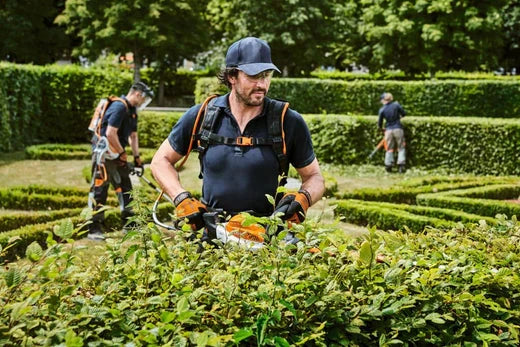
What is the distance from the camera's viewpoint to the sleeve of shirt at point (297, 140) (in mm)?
4199

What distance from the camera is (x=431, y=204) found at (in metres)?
11.4

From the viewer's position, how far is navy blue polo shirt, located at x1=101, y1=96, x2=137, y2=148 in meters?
9.61

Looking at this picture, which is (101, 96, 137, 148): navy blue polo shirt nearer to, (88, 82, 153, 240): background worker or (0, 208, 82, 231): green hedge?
(88, 82, 153, 240): background worker

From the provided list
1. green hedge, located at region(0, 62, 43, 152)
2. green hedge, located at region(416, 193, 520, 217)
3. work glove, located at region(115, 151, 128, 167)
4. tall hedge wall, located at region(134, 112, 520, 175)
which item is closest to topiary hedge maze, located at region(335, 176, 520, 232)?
green hedge, located at region(416, 193, 520, 217)

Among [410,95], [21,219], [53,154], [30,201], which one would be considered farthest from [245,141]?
[410,95]

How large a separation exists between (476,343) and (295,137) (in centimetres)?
164

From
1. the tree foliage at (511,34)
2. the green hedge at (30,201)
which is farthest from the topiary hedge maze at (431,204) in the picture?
the tree foliage at (511,34)

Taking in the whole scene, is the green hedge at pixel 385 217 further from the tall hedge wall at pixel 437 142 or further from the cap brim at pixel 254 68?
the tall hedge wall at pixel 437 142

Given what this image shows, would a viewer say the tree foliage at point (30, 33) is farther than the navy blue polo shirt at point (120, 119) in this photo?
Yes

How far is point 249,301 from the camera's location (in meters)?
2.72

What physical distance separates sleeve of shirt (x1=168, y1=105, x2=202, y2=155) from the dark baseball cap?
14.2 inches

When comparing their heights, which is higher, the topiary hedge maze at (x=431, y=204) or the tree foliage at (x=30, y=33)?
the tree foliage at (x=30, y=33)

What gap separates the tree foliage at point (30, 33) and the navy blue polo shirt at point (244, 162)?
131 feet

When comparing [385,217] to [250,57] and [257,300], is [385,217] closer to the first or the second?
[250,57]
